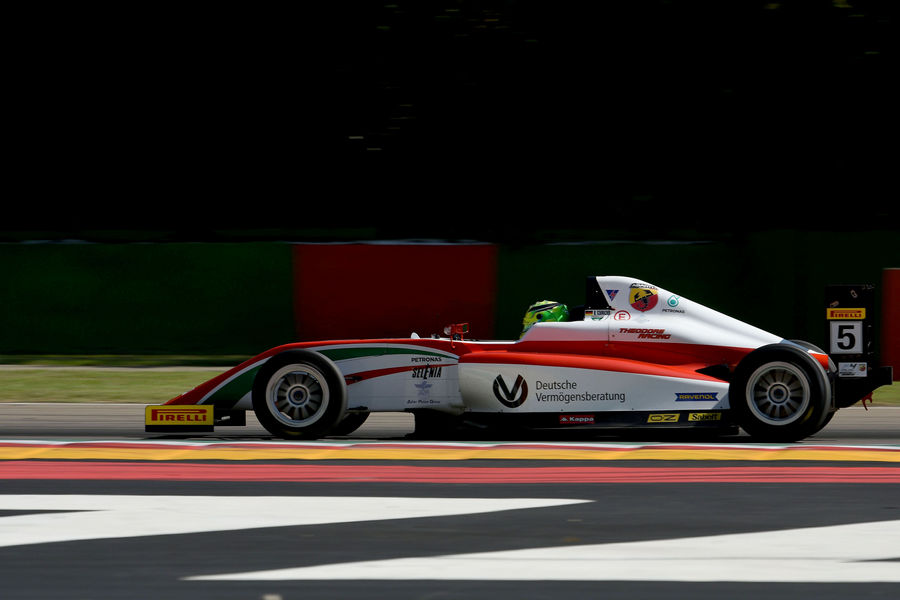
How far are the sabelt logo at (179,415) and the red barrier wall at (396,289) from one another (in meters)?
7.88

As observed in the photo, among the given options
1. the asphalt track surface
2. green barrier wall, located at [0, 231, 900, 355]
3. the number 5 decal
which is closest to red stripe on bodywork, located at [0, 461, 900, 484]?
the asphalt track surface

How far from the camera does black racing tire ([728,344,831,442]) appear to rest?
376 inches

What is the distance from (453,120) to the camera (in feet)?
63.9

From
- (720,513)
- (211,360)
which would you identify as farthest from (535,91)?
(720,513)

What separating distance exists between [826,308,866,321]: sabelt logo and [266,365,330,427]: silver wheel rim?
381 centimetres

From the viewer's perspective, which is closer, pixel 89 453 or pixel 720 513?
pixel 720 513

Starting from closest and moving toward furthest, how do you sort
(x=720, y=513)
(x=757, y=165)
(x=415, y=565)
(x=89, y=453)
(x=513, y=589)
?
(x=513, y=589) → (x=415, y=565) → (x=720, y=513) → (x=89, y=453) → (x=757, y=165)

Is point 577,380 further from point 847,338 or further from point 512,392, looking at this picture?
point 847,338

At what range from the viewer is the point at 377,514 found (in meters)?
6.88

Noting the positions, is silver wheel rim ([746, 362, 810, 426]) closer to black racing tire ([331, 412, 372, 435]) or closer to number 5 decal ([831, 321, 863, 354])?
number 5 decal ([831, 321, 863, 354])

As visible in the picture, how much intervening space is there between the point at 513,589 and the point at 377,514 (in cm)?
175

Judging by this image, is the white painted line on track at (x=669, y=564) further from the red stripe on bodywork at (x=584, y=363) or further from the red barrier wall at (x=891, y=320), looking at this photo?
the red barrier wall at (x=891, y=320)

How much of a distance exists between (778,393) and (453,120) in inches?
418

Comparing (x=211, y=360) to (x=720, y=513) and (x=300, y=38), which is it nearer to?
(x=300, y=38)
